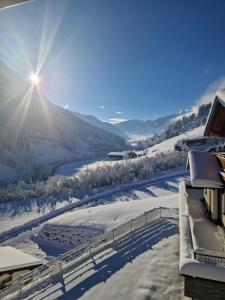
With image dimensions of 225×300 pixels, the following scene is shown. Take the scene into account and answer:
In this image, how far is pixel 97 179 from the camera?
56.6 meters

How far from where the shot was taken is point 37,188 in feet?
179

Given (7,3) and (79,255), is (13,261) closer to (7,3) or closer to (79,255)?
(79,255)

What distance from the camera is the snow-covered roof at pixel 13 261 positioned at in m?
15.0

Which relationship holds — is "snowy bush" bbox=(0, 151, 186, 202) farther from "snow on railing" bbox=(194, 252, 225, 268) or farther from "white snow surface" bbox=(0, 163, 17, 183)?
"snow on railing" bbox=(194, 252, 225, 268)

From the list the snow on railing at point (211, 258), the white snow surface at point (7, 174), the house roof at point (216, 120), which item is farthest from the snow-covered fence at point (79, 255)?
the white snow surface at point (7, 174)

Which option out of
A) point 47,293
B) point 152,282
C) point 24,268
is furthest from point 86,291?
point 24,268

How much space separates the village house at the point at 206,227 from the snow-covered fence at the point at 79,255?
4911mm

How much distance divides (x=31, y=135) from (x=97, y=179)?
95.9 metres

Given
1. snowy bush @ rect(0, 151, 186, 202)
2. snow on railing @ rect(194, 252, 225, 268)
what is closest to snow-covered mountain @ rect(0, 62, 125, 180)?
snowy bush @ rect(0, 151, 186, 202)

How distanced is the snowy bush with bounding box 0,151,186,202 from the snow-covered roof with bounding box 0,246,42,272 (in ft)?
108

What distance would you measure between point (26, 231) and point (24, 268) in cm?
1950

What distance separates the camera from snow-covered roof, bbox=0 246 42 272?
15.0 metres

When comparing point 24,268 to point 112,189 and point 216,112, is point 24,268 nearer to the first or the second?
point 216,112

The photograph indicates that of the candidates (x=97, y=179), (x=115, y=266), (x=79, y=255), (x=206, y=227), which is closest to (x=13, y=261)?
(x=79, y=255)
